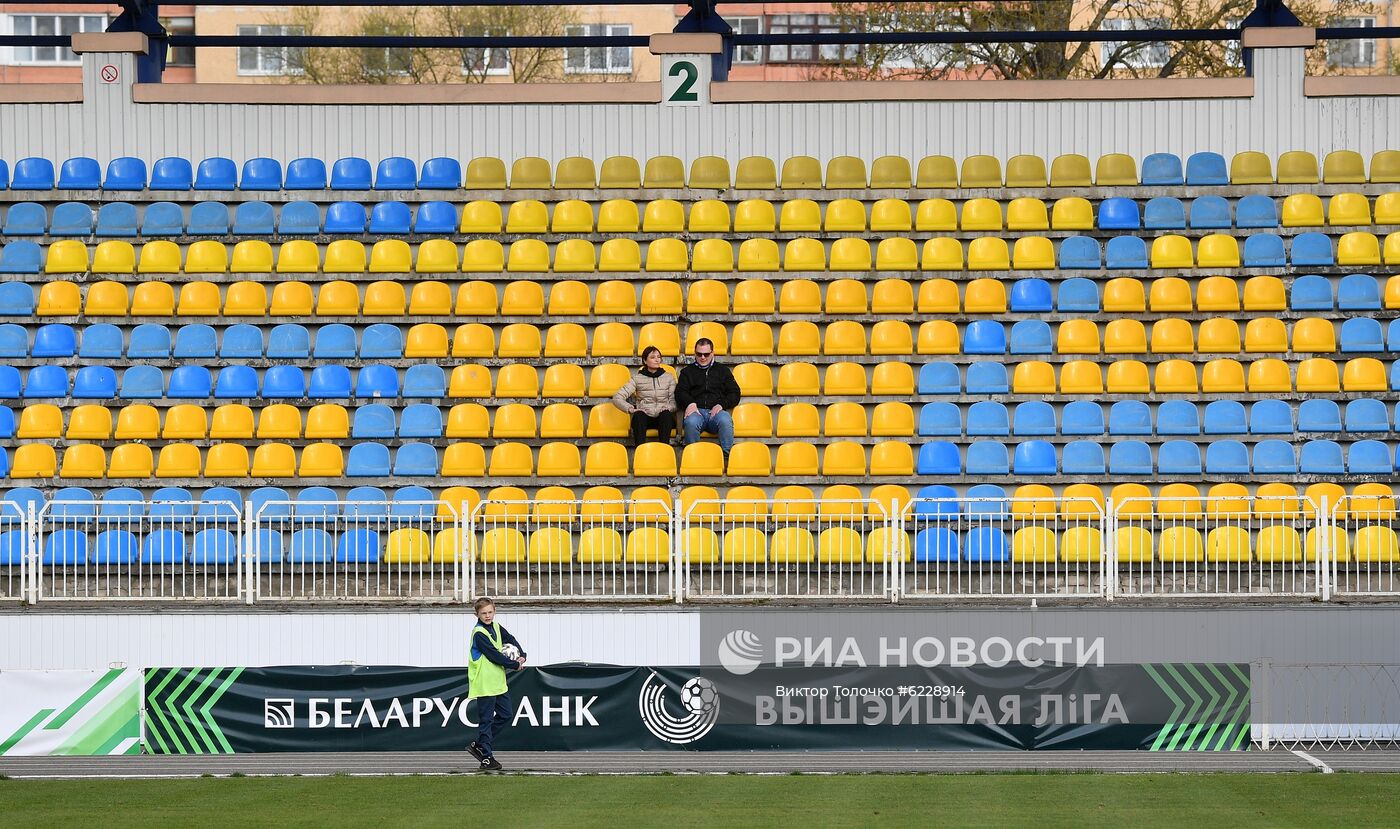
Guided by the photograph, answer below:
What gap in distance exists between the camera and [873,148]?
78.0 feet

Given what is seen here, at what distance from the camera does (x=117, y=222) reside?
23031 millimetres

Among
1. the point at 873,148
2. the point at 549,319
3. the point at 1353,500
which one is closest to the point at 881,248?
the point at 873,148

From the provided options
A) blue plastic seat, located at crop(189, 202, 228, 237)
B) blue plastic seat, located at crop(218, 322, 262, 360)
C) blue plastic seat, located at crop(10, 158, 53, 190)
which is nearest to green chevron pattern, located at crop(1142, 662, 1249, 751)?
blue plastic seat, located at crop(218, 322, 262, 360)

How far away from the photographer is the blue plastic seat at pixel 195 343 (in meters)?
21.3

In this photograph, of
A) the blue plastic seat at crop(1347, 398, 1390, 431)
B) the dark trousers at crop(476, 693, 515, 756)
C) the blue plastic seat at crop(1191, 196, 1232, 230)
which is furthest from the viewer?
the blue plastic seat at crop(1191, 196, 1232, 230)

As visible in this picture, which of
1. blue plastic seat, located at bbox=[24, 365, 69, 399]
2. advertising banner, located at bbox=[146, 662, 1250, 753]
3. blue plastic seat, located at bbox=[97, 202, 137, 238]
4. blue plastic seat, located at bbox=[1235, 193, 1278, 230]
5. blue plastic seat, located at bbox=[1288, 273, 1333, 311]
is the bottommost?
advertising banner, located at bbox=[146, 662, 1250, 753]

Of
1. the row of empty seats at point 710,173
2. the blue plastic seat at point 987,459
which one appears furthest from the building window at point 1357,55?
the blue plastic seat at point 987,459

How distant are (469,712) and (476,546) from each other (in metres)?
2.06

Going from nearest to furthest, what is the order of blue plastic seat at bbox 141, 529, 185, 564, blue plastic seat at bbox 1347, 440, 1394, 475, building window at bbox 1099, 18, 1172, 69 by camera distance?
1. blue plastic seat at bbox 141, 529, 185, 564
2. blue plastic seat at bbox 1347, 440, 1394, 475
3. building window at bbox 1099, 18, 1172, 69

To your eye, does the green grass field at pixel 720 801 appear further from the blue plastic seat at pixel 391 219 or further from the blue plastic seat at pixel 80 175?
the blue plastic seat at pixel 80 175

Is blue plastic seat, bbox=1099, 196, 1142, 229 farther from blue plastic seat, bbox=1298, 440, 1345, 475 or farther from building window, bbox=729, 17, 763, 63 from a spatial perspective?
building window, bbox=729, 17, 763, 63

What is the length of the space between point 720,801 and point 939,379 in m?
8.23

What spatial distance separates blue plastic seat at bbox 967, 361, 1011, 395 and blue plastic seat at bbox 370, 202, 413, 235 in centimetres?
754

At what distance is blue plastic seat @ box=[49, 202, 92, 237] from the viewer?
23.0 meters
